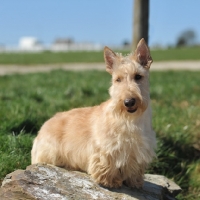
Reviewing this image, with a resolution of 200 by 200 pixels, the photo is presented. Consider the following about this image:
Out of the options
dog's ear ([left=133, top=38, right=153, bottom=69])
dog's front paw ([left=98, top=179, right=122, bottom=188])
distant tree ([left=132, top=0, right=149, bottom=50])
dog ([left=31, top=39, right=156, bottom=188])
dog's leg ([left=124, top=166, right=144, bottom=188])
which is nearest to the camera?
dog ([left=31, top=39, right=156, bottom=188])

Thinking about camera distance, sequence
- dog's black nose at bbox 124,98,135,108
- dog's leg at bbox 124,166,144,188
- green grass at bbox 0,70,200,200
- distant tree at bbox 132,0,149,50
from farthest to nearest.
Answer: distant tree at bbox 132,0,149,50
green grass at bbox 0,70,200,200
dog's leg at bbox 124,166,144,188
dog's black nose at bbox 124,98,135,108

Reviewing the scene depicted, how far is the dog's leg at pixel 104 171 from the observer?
3.97 m

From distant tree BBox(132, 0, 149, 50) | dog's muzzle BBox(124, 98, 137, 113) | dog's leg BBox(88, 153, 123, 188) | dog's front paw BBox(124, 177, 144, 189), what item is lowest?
dog's front paw BBox(124, 177, 144, 189)

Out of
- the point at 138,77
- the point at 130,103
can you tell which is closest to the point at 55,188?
the point at 130,103

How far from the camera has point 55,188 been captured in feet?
12.7

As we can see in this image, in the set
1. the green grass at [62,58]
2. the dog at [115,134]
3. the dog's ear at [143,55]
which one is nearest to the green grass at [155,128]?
the dog at [115,134]

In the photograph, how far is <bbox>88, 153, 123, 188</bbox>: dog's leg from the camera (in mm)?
3969

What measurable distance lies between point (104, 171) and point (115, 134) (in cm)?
40

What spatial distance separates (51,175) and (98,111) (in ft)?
2.65

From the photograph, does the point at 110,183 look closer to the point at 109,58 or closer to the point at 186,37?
the point at 109,58

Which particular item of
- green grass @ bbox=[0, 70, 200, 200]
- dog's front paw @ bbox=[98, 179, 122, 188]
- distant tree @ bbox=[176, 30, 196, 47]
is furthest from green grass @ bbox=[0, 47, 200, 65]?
distant tree @ bbox=[176, 30, 196, 47]

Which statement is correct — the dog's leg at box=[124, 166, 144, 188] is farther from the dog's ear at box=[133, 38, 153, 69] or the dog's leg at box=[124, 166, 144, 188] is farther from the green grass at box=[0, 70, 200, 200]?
the green grass at box=[0, 70, 200, 200]

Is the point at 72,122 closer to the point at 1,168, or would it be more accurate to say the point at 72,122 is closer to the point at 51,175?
the point at 51,175

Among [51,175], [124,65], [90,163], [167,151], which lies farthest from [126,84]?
[167,151]
